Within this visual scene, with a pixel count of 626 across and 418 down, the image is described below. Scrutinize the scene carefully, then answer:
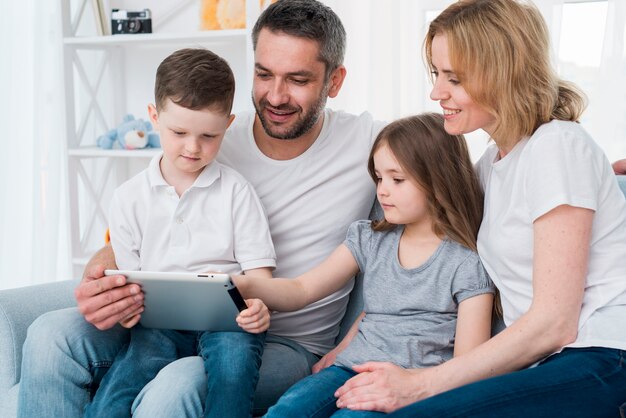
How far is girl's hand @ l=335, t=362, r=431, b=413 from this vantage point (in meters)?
1.47

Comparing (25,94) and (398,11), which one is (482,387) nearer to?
(398,11)

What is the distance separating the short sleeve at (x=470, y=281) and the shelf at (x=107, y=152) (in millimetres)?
1811

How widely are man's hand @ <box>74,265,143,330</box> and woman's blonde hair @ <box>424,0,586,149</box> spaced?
0.79 metres

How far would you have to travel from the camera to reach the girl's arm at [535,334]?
4.70 feet

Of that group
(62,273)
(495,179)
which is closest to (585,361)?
(495,179)

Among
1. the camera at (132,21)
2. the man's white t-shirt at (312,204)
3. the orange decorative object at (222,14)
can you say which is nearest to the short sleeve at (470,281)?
the man's white t-shirt at (312,204)

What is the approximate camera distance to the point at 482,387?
53.7 inches

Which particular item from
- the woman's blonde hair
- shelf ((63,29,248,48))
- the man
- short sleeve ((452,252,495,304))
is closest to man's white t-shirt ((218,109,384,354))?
the man

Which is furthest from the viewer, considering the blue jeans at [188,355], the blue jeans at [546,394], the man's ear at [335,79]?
the man's ear at [335,79]

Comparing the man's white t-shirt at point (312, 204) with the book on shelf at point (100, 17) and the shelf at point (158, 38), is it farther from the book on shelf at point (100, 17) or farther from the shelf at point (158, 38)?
the book on shelf at point (100, 17)

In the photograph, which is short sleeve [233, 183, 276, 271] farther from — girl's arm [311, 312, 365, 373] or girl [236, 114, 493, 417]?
girl's arm [311, 312, 365, 373]

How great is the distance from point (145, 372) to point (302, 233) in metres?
0.53

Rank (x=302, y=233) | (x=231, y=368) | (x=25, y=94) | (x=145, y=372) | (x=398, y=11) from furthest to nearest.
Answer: (x=25, y=94) < (x=398, y=11) < (x=302, y=233) < (x=145, y=372) < (x=231, y=368)

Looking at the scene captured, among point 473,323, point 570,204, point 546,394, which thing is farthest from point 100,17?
point 546,394
